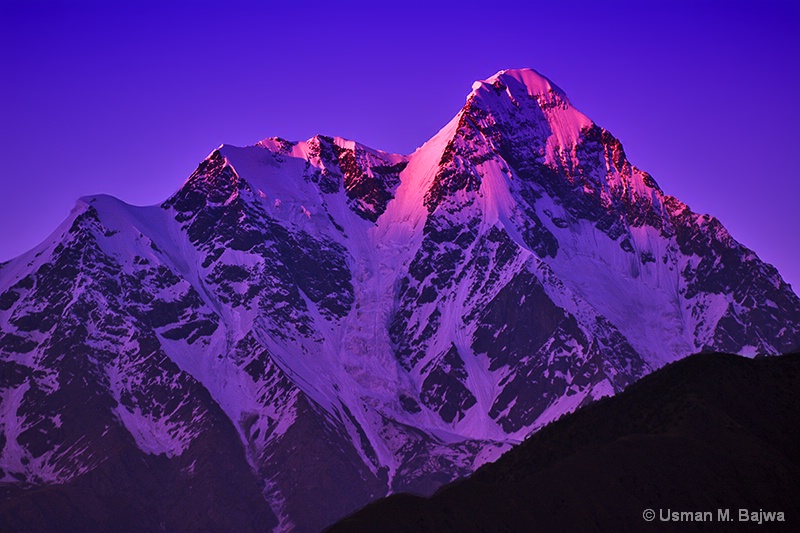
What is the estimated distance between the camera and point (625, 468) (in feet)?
641

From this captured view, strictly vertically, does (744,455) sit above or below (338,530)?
below

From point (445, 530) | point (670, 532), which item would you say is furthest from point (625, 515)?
point (445, 530)

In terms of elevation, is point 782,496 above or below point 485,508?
below

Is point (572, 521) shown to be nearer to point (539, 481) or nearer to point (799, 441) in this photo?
point (539, 481)

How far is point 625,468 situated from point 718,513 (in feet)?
35.8

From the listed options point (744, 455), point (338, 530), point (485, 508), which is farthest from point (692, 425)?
point (338, 530)

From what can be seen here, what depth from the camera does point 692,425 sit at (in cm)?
19925

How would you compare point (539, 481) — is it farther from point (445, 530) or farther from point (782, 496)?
point (782, 496)

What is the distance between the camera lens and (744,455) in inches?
7618

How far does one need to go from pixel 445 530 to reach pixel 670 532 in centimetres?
2045

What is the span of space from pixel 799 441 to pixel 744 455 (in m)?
7.72

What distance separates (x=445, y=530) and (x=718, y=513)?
2463cm

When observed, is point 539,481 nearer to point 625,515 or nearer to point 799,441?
point 625,515

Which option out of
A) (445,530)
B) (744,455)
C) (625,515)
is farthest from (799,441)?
(445,530)
